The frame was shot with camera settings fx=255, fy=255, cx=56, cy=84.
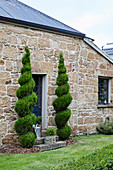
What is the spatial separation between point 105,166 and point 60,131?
505cm

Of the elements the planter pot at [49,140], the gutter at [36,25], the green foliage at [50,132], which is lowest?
the planter pot at [49,140]

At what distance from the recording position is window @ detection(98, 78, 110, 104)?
12.2m

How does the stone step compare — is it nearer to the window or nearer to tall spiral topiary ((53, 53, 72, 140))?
tall spiral topiary ((53, 53, 72, 140))

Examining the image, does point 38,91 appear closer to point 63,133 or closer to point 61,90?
point 61,90

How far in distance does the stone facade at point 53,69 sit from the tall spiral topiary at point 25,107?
529 millimetres

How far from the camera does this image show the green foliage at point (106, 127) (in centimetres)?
1104

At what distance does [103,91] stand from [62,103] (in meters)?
3.84

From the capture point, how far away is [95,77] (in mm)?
11578

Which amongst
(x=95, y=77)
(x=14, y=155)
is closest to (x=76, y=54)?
(x=95, y=77)

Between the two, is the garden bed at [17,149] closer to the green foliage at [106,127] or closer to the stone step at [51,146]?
the stone step at [51,146]

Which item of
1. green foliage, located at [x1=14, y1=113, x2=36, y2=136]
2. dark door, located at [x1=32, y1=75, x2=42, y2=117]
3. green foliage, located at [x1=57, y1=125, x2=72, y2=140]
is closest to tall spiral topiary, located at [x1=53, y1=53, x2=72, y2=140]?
green foliage, located at [x1=57, y1=125, x2=72, y2=140]

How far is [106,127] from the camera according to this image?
11.2 metres

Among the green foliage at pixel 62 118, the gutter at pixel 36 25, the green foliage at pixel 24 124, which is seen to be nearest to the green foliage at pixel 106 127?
the green foliage at pixel 62 118

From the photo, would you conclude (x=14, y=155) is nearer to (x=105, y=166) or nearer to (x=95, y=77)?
(x=105, y=166)
